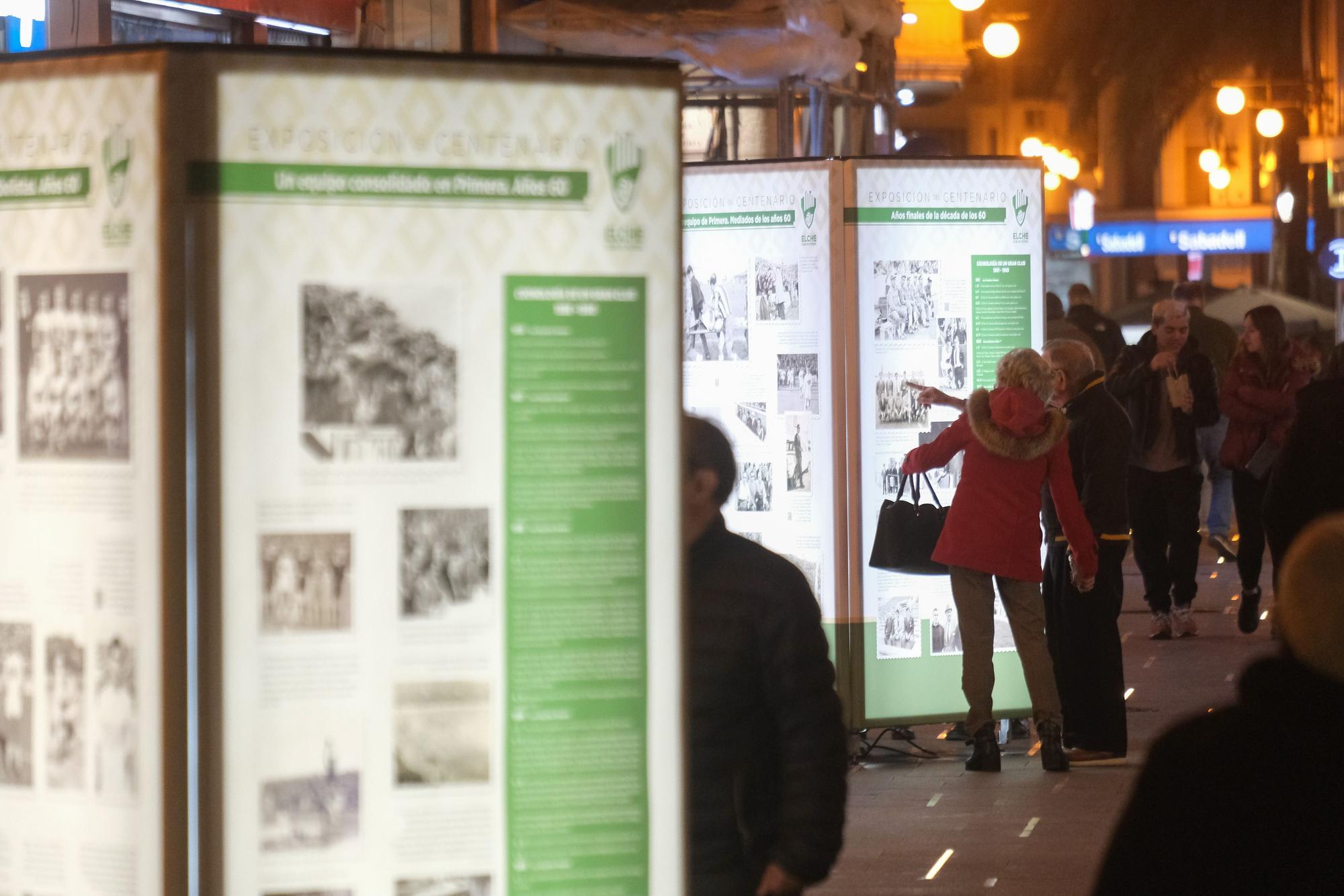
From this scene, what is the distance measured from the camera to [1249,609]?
12.6 metres

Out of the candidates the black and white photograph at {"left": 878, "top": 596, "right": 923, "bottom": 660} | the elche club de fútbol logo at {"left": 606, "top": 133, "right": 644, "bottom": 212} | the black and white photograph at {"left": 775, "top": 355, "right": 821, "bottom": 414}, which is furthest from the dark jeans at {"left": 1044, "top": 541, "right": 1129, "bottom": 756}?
the elche club de fútbol logo at {"left": 606, "top": 133, "right": 644, "bottom": 212}

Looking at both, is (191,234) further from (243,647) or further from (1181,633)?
(1181,633)

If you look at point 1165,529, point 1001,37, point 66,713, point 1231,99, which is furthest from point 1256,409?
point 1231,99

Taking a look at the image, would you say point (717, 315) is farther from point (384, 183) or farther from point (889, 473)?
point (384, 183)

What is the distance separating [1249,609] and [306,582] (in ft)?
32.8

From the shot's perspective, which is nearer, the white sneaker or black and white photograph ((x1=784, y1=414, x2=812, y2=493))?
black and white photograph ((x1=784, y1=414, x2=812, y2=493))

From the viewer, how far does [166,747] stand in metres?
3.56

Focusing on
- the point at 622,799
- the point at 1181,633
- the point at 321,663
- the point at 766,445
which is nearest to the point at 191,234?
the point at 321,663

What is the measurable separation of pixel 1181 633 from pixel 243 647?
10.2m

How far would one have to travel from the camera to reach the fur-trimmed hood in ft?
27.3

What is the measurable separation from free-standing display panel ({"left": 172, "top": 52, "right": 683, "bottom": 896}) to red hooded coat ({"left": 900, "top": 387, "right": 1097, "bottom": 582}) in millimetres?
4761

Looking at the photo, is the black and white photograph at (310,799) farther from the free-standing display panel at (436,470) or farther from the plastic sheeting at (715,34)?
the plastic sheeting at (715,34)

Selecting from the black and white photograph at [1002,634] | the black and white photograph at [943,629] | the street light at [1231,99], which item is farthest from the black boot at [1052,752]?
the street light at [1231,99]

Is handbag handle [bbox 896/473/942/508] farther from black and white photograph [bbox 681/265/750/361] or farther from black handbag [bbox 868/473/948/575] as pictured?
black and white photograph [bbox 681/265/750/361]
